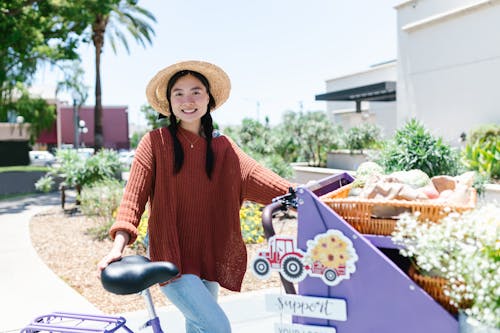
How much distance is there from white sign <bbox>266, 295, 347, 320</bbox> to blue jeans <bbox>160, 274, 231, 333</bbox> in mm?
481

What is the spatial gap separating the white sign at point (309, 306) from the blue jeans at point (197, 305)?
0.48 metres

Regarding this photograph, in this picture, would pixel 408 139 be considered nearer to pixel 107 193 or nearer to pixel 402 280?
pixel 107 193

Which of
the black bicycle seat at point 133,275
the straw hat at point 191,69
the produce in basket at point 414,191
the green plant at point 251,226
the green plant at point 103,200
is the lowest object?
the green plant at point 251,226

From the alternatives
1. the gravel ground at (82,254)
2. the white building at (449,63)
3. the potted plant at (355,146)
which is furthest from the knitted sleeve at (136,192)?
the white building at (449,63)

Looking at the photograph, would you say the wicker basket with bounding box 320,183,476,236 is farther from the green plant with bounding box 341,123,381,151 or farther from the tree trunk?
the tree trunk

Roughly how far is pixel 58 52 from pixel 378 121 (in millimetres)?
16667

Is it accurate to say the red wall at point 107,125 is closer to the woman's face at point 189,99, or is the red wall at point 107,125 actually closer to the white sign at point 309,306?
the woman's face at point 189,99

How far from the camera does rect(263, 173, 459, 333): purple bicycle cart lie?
163 centimetres

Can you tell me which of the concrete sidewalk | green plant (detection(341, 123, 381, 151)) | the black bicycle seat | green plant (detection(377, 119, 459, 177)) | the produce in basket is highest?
green plant (detection(341, 123, 381, 151))

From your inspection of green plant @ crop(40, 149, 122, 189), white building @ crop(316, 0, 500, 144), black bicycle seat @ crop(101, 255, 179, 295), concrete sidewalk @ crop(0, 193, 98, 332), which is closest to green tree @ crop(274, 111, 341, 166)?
white building @ crop(316, 0, 500, 144)

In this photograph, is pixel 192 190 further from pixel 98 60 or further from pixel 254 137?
pixel 98 60

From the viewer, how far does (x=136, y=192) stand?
7.93 ft

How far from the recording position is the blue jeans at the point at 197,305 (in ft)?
7.43

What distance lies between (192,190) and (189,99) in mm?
464
